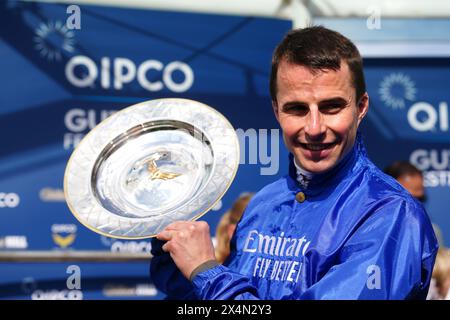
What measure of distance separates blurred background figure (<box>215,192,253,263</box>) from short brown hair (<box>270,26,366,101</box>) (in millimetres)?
2181

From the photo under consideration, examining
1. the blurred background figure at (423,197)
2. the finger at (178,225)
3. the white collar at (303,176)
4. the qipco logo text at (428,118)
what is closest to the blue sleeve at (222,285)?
the finger at (178,225)

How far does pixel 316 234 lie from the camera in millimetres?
1700

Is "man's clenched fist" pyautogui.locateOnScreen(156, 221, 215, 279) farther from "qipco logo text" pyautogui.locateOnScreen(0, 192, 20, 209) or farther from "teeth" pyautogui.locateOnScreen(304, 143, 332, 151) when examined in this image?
"qipco logo text" pyautogui.locateOnScreen(0, 192, 20, 209)

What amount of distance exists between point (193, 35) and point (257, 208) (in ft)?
7.86

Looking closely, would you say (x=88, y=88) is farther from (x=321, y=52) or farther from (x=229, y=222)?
(x=321, y=52)

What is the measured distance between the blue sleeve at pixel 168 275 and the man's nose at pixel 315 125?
23.0 inches

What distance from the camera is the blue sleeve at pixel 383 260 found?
5.11 ft

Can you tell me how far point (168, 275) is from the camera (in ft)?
6.70

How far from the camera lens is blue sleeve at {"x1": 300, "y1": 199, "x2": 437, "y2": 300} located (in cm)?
156

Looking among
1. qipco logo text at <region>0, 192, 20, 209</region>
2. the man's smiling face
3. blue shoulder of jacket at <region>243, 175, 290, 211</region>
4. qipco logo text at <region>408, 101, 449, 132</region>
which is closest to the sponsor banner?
qipco logo text at <region>0, 192, 20, 209</region>

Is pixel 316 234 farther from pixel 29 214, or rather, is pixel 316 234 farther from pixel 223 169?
pixel 29 214

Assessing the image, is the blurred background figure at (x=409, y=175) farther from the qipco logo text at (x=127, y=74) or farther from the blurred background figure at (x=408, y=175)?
the qipco logo text at (x=127, y=74)
